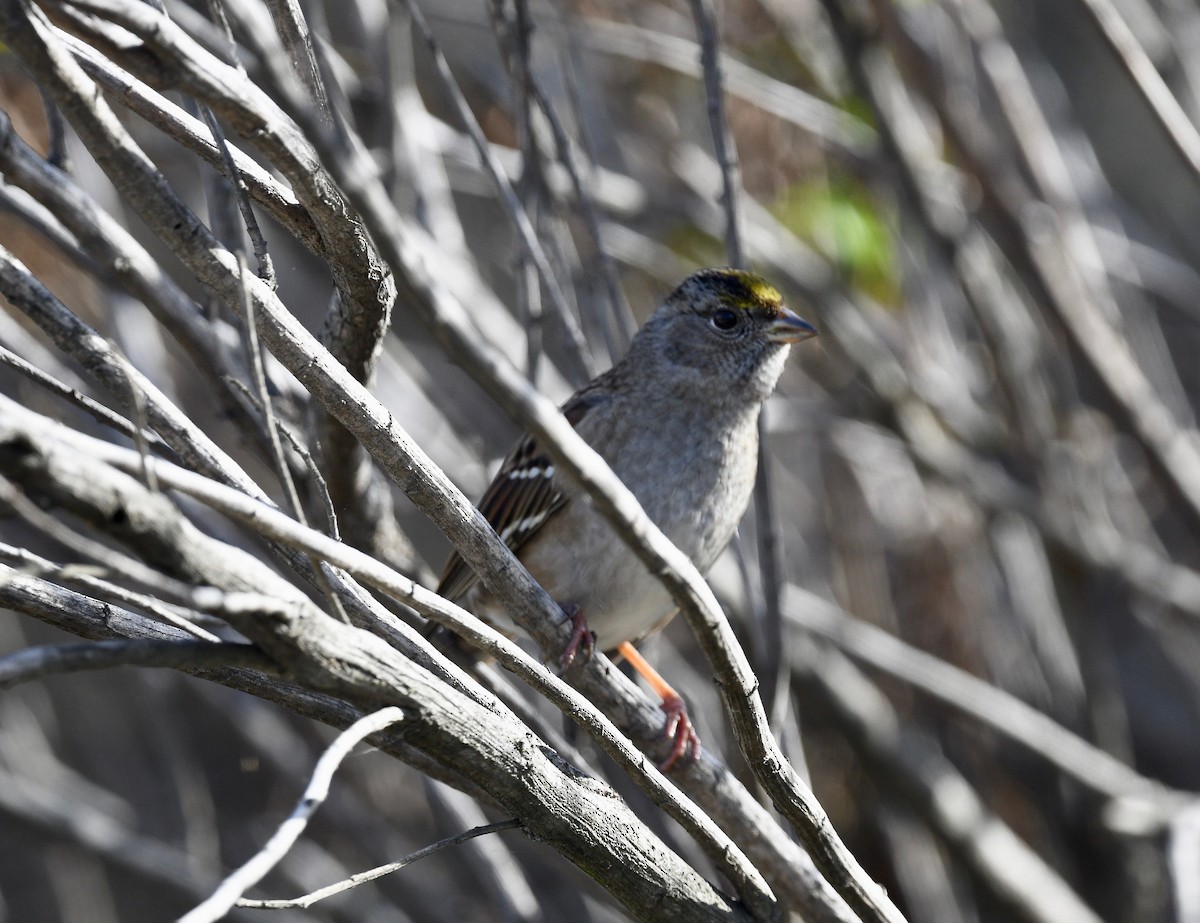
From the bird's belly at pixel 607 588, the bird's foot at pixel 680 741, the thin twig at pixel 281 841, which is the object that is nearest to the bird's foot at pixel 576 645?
the bird's foot at pixel 680 741

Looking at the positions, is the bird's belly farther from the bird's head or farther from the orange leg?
the bird's head

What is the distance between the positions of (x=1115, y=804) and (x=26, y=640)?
4.30 m

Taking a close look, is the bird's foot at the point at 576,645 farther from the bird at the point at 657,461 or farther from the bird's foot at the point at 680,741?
the bird at the point at 657,461

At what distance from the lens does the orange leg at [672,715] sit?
3.00m

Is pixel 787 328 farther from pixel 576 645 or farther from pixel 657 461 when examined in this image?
pixel 576 645

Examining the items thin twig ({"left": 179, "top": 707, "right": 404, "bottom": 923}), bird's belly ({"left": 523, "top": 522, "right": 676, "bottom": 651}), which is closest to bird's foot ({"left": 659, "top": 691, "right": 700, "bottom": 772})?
bird's belly ({"left": 523, "top": 522, "right": 676, "bottom": 651})

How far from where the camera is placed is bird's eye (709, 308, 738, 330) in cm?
379

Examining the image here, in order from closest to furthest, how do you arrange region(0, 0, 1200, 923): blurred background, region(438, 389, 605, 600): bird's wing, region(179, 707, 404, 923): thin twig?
1. region(179, 707, 404, 923): thin twig
2. region(438, 389, 605, 600): bird's wing
3. region(0, 0, 1200, 923): blurred background

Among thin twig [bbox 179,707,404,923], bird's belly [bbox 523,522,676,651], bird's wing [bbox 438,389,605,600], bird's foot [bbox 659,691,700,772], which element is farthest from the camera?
bird's wing [bbox 438,389,605,600]

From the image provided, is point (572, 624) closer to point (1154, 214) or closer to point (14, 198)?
point (14, 198)

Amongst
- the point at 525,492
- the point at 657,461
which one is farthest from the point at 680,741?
the point at 525,492

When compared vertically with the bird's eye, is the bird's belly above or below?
below

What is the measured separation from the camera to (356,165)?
1273 mm

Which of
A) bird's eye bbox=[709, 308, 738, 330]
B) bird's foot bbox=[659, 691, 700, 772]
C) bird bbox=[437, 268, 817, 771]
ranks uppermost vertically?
bird's eye bbox=[709, 308, 738, 330]
